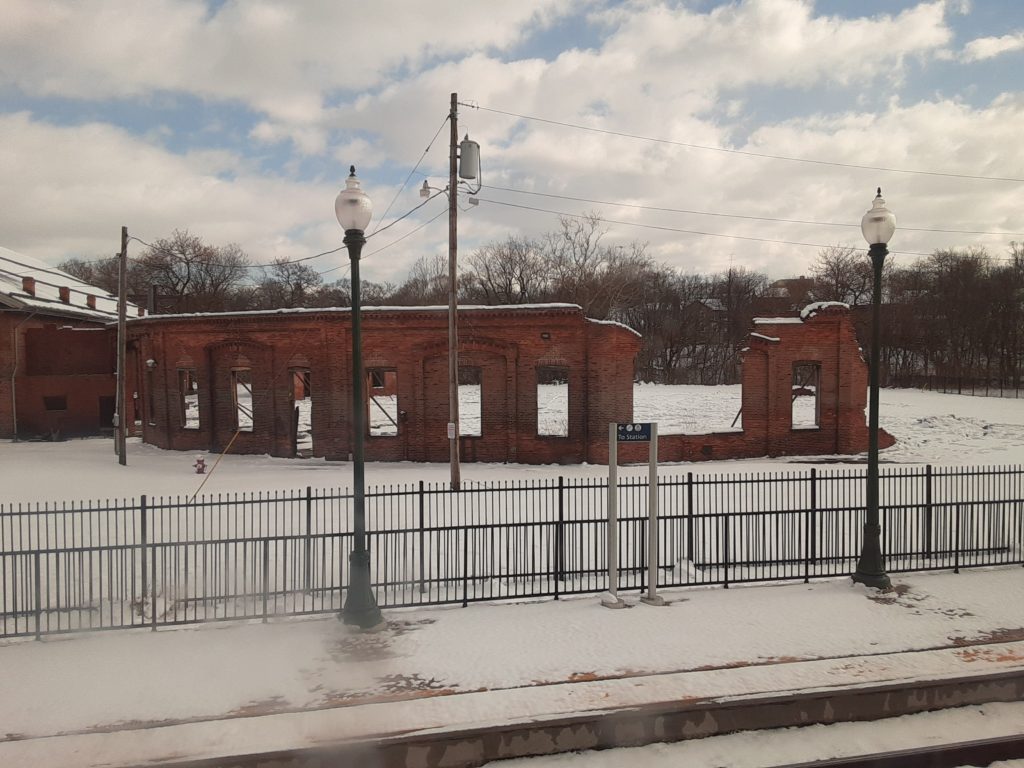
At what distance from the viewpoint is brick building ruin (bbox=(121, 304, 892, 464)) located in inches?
827

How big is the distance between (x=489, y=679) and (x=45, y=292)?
38.6 metres

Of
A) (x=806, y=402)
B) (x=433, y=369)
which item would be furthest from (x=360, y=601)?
(x=806, y=402)

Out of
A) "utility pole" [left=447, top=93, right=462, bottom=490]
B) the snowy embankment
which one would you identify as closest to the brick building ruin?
the snowy embankment

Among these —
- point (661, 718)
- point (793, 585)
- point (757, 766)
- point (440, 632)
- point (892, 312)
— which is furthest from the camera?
point (892, 312)

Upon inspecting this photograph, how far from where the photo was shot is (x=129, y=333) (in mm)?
27141

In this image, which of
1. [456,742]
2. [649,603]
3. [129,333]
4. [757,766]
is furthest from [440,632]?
[129,333]

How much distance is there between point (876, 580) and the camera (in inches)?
336

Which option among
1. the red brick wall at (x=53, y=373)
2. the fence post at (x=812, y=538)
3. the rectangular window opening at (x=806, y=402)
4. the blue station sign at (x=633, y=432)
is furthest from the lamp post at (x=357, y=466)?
the red brick wall at (x=53, y=373)

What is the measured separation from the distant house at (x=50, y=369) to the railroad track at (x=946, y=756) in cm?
3088

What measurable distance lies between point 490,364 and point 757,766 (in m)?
16.9

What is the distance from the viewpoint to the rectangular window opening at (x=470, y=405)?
83.6 feet

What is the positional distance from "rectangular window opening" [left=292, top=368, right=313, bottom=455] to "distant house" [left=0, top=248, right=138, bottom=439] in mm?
8993

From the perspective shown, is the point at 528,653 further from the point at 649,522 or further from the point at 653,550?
the point at 649,522

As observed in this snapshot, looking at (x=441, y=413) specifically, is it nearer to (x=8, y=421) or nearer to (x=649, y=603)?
(x=649, y=603)
